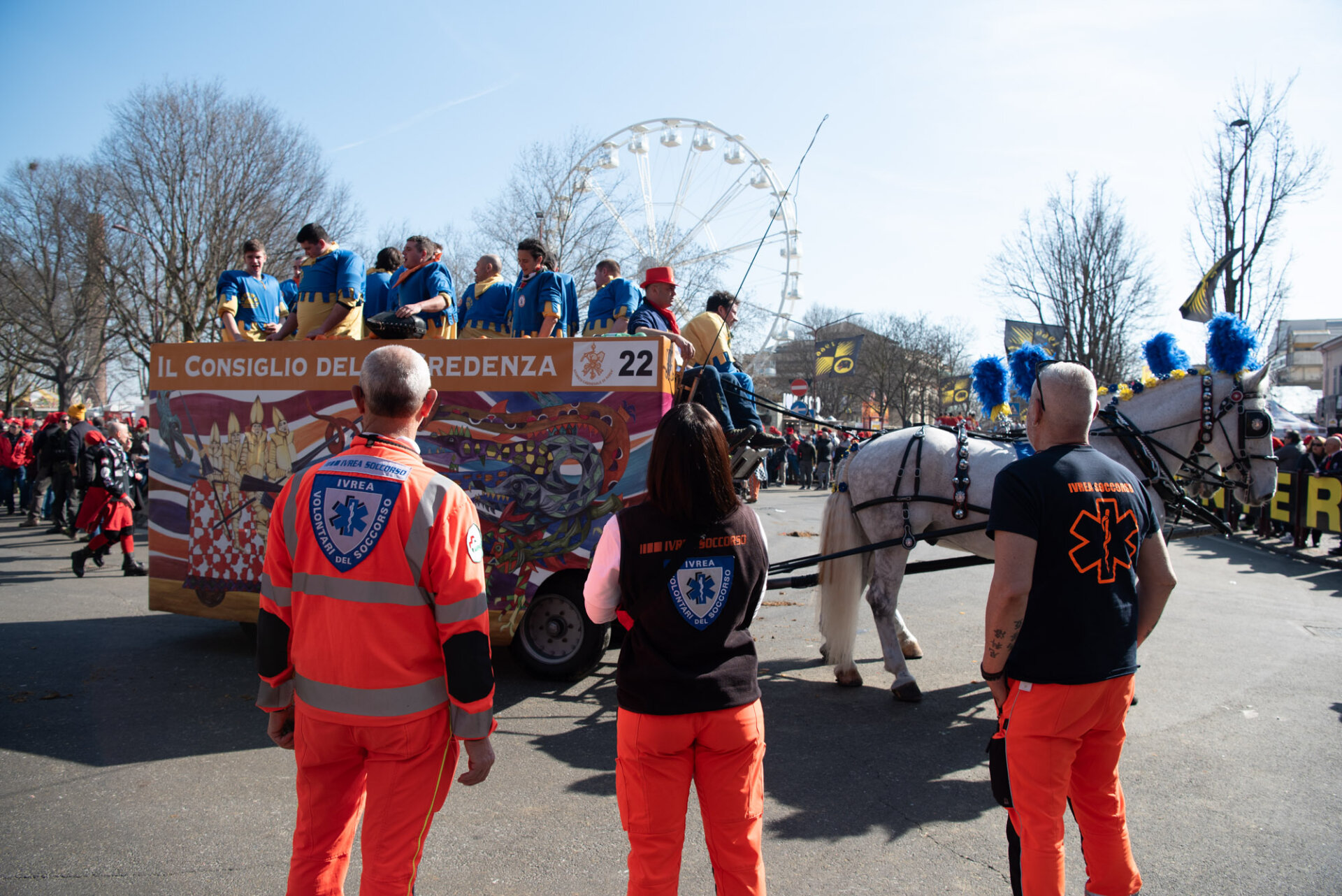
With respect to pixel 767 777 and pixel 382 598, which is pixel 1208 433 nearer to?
pixel 767 777

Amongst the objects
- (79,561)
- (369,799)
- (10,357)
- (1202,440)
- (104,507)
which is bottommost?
(79,561)

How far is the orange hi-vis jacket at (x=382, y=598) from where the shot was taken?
224 centimetres

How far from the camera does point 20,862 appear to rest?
10.8 feet

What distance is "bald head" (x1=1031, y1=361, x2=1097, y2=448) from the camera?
8.63ft

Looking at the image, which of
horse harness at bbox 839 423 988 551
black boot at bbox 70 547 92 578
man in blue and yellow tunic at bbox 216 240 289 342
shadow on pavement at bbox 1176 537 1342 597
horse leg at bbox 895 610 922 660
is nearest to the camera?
horse harness at bbox 839 423 988 551

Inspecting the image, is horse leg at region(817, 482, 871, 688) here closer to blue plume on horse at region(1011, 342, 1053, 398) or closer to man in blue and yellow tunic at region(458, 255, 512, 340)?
blue plume on horse at region(1011, 342, 1053, 398)

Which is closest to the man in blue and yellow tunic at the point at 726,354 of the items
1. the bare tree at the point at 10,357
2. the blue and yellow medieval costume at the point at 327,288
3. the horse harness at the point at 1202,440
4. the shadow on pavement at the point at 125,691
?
the horse harness at the point at 1202,440

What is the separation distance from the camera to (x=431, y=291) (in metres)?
6.66

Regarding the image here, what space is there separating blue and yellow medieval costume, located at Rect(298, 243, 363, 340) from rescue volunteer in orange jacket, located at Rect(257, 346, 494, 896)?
178 inches

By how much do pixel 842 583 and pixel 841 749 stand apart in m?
1.32

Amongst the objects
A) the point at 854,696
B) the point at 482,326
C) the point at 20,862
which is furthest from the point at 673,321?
the point at 20,862

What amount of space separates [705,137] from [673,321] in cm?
A: 2472

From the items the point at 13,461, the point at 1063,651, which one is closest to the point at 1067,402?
the point at 1063,651

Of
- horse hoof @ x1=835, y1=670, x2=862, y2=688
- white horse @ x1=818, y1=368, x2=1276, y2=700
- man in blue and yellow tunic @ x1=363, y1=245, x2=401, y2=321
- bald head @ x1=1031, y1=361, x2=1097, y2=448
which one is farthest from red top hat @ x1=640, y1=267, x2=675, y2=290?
bald head @ x1=1031, y1=361, x2=1097, y2=448
